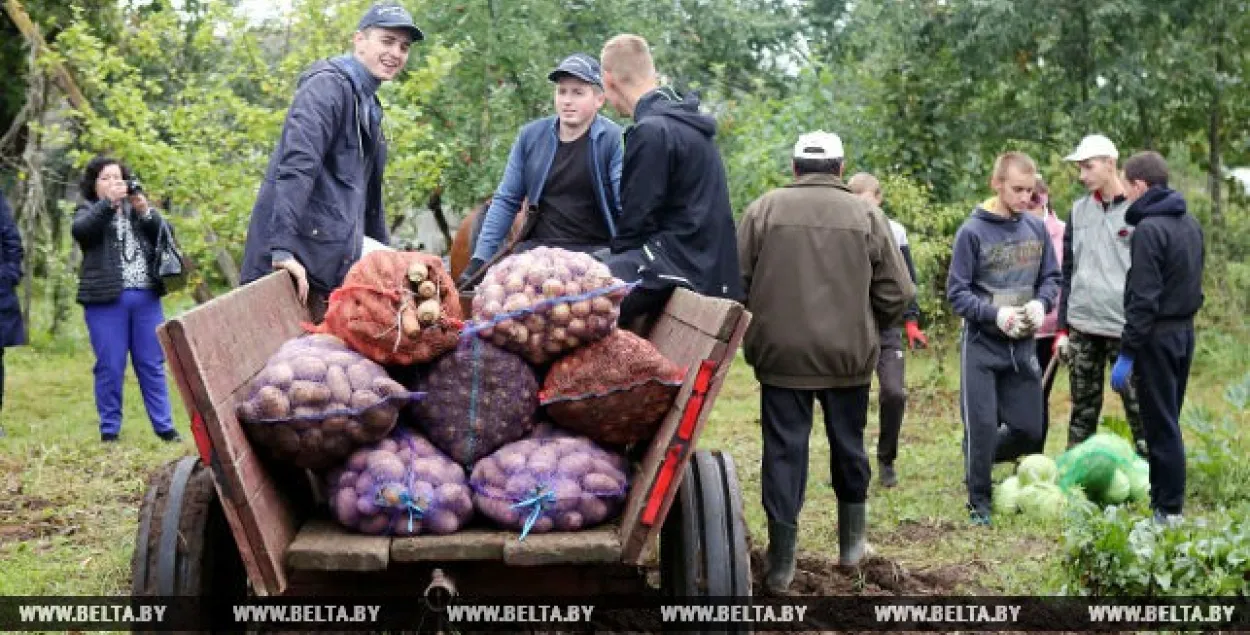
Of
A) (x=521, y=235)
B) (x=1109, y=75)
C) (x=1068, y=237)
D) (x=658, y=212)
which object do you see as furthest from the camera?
(x=1109, y=75)

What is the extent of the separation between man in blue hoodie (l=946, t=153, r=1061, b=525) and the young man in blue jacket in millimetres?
2414

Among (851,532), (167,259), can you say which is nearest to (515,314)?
(851,532)

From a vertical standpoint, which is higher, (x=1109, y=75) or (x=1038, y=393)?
(x=1109, y=75)

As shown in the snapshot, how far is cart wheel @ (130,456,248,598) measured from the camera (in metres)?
4.02

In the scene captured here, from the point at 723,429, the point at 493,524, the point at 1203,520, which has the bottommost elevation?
the point at 723,429

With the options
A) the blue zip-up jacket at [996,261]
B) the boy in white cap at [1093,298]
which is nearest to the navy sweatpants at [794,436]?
the blue zip-up jacket at [996,261]

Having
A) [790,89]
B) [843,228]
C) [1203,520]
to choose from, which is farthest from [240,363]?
[790,89]

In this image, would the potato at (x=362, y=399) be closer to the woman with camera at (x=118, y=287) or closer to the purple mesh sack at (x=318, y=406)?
the purple mesh sack at (x=318, y=406)

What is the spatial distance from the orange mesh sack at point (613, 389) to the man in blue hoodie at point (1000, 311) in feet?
12.1

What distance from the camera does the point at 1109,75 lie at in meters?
14.2

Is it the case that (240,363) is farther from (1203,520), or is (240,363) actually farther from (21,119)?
(21,119)

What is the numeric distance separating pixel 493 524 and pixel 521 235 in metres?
2.19

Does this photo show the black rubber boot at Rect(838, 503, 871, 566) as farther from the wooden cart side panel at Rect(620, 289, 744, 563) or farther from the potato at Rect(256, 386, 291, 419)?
the potato at Rect(256, 386, 291, 419)

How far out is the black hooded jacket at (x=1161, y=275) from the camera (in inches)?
269
